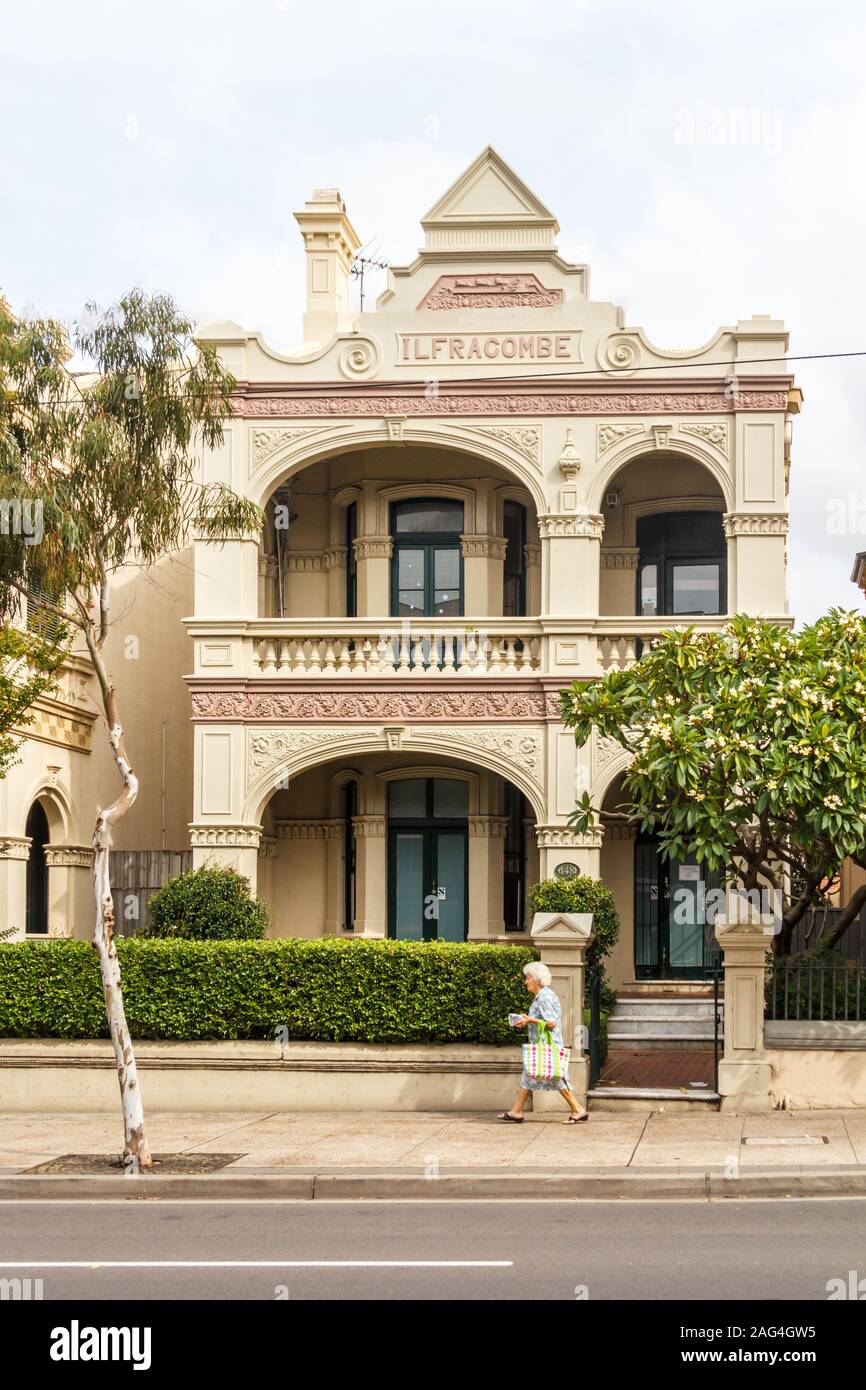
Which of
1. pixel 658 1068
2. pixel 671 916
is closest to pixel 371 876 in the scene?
pixel 671 916

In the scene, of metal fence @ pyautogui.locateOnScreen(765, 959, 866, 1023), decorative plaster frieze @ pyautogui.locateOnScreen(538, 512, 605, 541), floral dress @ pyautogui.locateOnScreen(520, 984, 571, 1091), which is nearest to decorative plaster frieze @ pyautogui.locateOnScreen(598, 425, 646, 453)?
decorative plaster frieze @ pyautogui.locateOnScreen(538, 512, 605, 541)

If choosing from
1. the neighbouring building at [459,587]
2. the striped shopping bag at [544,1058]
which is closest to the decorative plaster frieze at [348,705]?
the neighbouring building at [459,587]

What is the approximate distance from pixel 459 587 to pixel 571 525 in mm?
2603

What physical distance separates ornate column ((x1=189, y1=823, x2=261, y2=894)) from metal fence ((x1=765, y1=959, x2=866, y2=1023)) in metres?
8.42

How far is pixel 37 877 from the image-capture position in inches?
1026

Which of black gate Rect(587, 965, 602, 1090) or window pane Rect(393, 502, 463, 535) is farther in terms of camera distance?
window pane Rect(393, 502, 463, 535)

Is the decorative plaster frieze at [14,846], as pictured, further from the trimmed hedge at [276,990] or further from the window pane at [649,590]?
the window pane at [649,590]

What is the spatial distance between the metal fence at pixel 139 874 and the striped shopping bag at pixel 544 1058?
33.6 ft

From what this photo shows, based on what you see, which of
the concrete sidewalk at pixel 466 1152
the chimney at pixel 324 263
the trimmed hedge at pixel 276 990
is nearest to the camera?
the concrete sidewalk at pixel 466 1152

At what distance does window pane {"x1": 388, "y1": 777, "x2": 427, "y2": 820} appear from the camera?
2667cm

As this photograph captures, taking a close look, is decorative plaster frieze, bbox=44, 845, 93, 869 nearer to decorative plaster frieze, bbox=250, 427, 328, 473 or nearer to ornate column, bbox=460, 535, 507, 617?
decorative plaster frieze, bbox=250, 427, 328, 473

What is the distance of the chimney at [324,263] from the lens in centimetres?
2847

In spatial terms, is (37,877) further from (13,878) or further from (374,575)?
(374,575)
